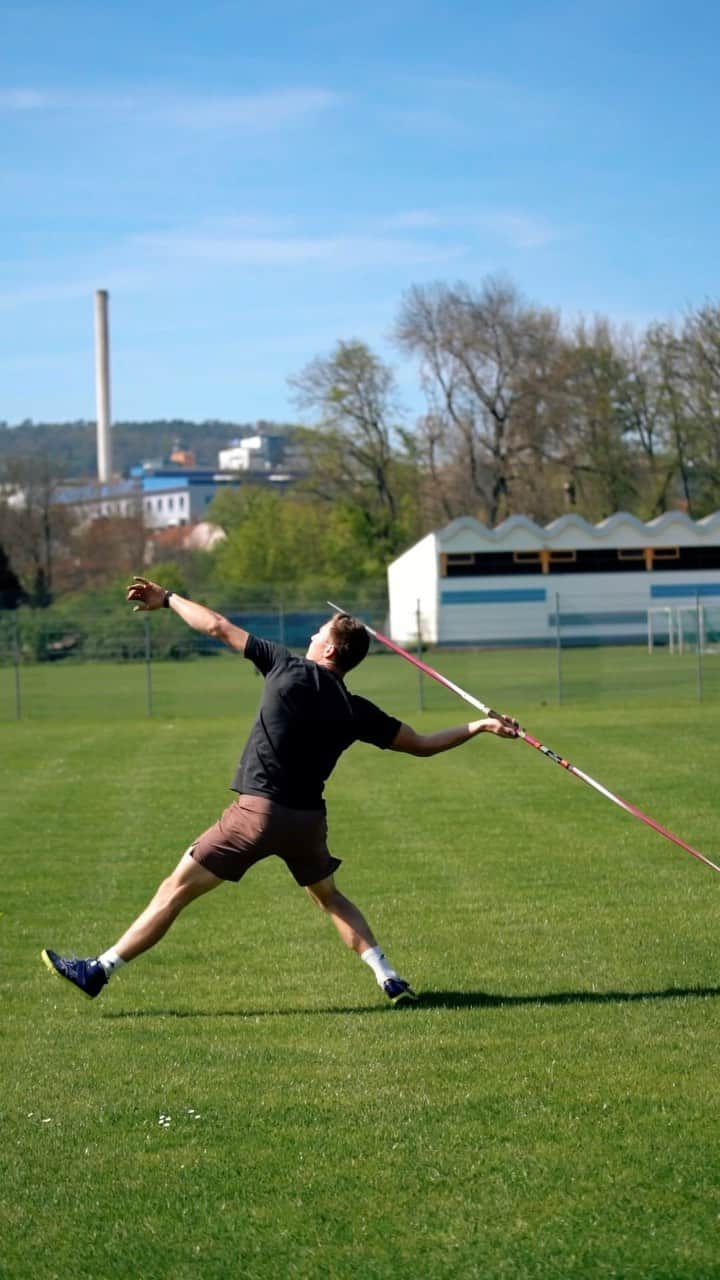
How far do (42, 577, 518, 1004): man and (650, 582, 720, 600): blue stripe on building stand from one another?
4853cm

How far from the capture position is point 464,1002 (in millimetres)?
7590

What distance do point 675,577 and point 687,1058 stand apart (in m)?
50.1

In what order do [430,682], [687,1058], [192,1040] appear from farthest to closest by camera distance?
[430,682], [192,1040], [687,1058]

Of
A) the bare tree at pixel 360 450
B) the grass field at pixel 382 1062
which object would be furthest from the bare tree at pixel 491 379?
the grass field at pixel 382 1062

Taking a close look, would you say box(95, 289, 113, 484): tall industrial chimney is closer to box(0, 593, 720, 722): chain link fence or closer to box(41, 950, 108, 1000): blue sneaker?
box(0, 593, 720, 722): chain link fence

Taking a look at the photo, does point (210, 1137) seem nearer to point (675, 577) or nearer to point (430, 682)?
point (430, 682)

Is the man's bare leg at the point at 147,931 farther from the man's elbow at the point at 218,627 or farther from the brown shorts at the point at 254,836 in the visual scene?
the man's elbow at the point at 218,627

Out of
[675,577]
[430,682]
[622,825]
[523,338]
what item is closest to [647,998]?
[622,825]

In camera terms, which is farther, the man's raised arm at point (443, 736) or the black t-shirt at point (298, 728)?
the man's raised arm at point (443, 736)

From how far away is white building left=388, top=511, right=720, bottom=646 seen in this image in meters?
53.4

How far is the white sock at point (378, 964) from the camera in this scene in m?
7.64

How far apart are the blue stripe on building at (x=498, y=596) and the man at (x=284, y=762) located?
1832 inches

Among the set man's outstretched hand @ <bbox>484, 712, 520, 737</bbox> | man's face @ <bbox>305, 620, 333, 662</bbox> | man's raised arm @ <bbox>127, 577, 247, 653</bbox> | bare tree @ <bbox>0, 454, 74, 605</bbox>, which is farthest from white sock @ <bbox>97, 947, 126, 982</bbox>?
bare tree @ <bbox>0, 454, 74, 605</bbox>

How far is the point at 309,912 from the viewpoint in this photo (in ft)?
Result: 34.2
